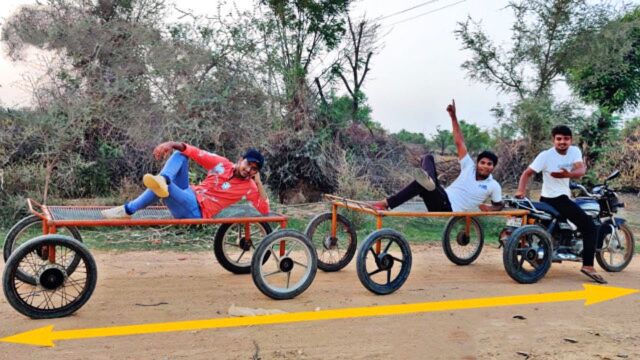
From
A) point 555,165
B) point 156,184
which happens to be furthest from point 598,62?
point 156,184

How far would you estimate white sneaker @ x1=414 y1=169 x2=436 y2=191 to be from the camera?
5.92m

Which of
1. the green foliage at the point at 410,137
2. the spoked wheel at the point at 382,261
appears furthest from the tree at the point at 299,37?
the spoked wheel at the point at 382,261

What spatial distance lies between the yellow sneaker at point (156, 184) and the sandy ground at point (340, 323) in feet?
3.17

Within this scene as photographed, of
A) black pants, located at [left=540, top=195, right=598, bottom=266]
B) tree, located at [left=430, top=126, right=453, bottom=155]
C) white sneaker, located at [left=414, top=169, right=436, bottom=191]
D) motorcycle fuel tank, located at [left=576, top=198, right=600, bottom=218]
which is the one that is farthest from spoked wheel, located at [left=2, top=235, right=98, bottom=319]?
tree, located at [left=430, top=126, right=453, bottom=155]

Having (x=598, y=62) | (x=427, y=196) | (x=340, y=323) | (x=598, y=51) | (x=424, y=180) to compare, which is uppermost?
(x=598, y=51)

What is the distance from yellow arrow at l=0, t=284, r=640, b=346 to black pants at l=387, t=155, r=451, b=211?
4.10 ft

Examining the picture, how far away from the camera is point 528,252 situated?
6031 millimetres

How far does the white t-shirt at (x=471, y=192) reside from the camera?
6.28 m

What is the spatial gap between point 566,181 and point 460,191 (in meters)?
1.21

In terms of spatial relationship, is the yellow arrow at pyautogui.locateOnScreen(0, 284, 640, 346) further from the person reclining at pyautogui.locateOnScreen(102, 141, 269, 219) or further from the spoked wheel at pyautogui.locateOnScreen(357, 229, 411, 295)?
Result: the person reclining at pyautogui.locateOnScreen(102, 141, 269, 219)

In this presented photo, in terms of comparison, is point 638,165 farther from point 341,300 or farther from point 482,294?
point 341,300

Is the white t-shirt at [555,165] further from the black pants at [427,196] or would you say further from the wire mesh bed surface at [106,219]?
the wire mesh bed surface at [106,219]

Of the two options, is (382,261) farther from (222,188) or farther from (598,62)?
(598,62)

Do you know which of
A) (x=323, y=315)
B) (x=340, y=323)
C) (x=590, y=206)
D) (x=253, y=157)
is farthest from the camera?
(x=590, y=206)
